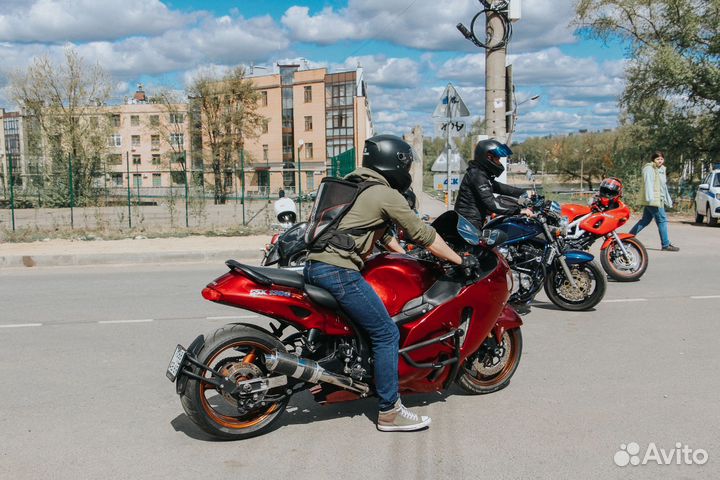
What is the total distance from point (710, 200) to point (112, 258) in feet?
49.9

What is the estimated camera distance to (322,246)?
3998mm

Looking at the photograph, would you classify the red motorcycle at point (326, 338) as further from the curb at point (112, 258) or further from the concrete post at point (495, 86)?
the concrete post at point (495, 86)

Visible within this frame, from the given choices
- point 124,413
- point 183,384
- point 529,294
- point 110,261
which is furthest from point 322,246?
point 110,261

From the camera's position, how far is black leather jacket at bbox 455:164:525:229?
7270 millimetres

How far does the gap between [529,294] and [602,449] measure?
3.49m

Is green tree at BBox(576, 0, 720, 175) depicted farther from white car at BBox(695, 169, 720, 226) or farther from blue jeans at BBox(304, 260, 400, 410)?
blue jeans at BBox(304, 260, 400, 410)

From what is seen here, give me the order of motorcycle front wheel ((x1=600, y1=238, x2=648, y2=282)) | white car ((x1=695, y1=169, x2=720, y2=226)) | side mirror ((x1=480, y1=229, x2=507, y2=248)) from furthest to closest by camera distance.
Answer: white car ((x1=695, y1=169, x2=720, y2=226)) → motorcycle front wheel ((x1=600, y1=238, x2=648, y2=282)) → side mirror ((x1=480, y1=229, x2=507, y2=248))

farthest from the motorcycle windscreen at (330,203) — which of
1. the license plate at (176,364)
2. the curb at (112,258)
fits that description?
the curb at (112,258)

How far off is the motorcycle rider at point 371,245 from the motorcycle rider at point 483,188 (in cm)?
324

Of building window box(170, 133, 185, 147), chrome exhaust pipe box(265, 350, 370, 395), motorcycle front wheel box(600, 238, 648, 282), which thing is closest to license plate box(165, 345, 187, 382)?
chrome exhaust pipe box(265, 350, 370, 395)

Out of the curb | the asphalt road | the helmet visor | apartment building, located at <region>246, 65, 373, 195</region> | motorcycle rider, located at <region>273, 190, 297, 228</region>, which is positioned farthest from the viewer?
apartment building, located at <region>246, 65, 373, 195</region>

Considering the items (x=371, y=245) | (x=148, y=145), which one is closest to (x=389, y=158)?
(x=371, y=245)

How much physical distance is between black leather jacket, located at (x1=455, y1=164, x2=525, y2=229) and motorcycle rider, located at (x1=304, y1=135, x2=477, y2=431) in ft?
10.6

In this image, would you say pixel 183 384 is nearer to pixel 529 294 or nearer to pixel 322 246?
pixel 322 246
